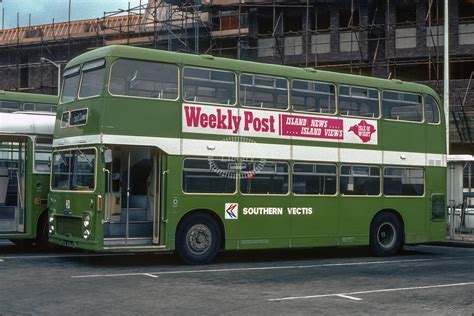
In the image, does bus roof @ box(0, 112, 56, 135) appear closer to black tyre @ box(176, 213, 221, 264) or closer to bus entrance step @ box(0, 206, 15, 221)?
bus entrance step @ box(0, 206, 15, 221)

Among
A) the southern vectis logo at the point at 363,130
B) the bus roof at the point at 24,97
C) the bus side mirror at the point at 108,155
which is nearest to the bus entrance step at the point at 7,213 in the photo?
the bus side mirror at the point at 108,155

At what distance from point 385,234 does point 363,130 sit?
261 cm

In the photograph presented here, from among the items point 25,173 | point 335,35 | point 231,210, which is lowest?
point 231,210

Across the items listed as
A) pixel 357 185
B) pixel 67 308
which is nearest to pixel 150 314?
pixel 67 308

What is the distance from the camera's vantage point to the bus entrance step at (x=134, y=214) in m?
14.5

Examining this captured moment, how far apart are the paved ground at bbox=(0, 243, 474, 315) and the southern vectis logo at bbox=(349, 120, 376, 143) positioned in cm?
279

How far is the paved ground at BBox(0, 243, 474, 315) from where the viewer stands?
9.90 m

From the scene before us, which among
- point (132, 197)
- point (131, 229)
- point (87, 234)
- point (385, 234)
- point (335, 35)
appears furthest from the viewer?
point (335, 35)

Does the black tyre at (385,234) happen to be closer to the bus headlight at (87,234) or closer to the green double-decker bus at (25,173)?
the bus headlight at (87,234)

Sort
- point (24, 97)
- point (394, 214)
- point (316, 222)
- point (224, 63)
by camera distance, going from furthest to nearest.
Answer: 1. point (24, 97)
2. point (394, 214)
3. point (316, 222)
4. point (224, 63)

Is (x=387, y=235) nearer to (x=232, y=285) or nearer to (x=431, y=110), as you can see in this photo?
(x=431, y=110)

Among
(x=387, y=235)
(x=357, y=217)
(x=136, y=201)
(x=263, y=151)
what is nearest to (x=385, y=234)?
(x=387, y=235)

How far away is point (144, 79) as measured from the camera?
47.5ft

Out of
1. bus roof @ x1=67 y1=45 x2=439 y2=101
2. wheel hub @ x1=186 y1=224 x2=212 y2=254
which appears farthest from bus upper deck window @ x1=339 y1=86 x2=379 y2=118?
wheel hub @ x1=186 y1=224 x2=212 y2=254
